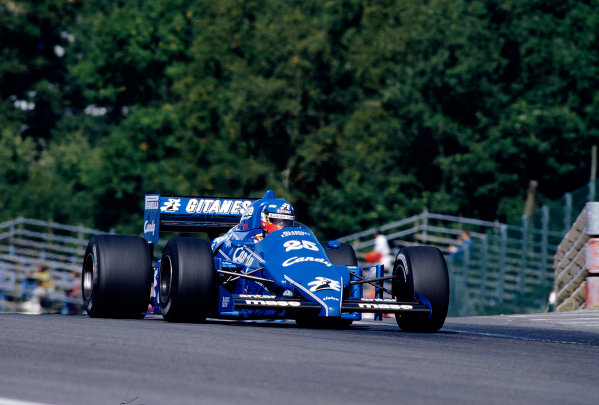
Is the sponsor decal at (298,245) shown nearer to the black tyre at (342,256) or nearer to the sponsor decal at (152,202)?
the black tyre at (342,256)

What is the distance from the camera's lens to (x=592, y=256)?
16875 mm

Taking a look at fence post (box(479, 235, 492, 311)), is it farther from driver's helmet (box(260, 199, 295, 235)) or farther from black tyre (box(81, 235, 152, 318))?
black tyre (box(81, 235, 152, 318))

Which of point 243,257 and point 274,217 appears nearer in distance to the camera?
point 243,257

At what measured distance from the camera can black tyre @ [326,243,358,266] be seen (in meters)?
14.0

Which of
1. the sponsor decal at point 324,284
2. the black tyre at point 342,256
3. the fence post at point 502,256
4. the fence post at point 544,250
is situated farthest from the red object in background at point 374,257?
the sponsor decal at point 324,284

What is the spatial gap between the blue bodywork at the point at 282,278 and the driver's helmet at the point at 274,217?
0.28 ft

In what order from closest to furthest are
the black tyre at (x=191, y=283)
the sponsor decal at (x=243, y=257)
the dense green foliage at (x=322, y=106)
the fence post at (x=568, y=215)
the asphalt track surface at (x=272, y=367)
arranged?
the asphalt track surface at (x=272, y=367), the black tyre at (x=191, y=283), the sponsor decal at (x=243, y=257), the fence post at (x=568, y=215), the dense green foliage at (x=322, y=106)

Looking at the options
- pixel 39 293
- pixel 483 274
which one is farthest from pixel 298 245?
pixel 39 293

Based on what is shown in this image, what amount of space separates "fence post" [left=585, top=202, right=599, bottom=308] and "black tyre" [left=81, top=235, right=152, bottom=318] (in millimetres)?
7004

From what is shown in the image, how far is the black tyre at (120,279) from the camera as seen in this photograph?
41.2ft

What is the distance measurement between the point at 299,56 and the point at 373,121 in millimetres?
3785

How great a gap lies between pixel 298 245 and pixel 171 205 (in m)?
3.27

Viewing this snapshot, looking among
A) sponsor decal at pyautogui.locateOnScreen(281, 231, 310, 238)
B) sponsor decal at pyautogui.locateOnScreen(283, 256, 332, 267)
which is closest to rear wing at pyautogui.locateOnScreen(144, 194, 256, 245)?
sponsor decal at pyautogui.locateOnScreen(281, 231, 310, 238)

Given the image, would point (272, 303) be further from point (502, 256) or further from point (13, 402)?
point (502, 256)
